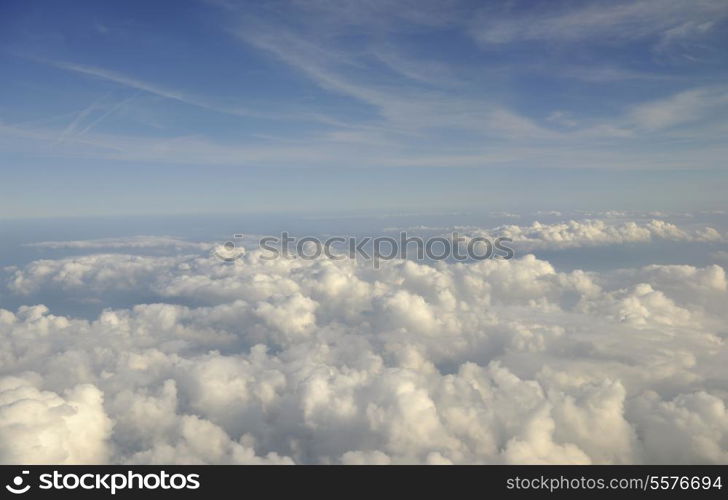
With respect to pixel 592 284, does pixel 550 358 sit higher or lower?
lower

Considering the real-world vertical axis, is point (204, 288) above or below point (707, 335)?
above

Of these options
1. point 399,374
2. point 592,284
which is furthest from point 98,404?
point 592,284

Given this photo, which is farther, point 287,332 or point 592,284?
point 592,284

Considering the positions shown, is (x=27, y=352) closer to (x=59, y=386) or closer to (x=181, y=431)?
(x=59, y=386)

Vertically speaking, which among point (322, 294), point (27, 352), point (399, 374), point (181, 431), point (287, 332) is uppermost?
point (322, 294)
